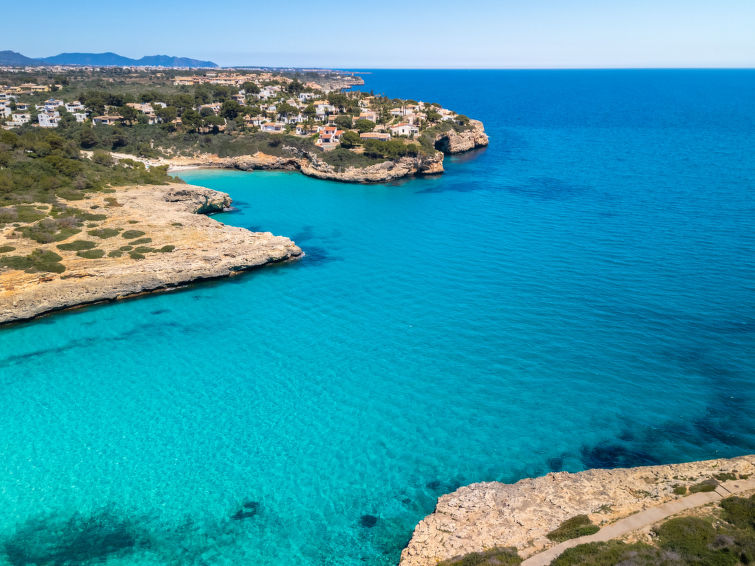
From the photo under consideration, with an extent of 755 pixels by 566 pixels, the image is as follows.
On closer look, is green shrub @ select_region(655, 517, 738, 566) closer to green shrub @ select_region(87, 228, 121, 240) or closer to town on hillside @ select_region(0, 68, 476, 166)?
green shrub @ select_region(87, 228, 121, 240)

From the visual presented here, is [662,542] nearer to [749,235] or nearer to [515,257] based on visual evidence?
[515,257]

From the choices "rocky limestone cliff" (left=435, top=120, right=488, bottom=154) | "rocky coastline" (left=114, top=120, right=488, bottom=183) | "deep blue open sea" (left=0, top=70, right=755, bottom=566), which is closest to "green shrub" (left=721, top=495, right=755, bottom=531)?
"deep blue open sea" (left=0, top=70, right=755, bottom=566)

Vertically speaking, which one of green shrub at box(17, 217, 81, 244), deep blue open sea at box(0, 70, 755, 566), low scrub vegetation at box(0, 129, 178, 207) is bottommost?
deep blue open sea at box(0, 70, 755, 566)

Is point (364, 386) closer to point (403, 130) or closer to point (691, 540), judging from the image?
point (691, 540)

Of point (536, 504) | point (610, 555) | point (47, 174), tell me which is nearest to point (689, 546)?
point (610, 555)

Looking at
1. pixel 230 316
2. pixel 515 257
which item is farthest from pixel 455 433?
pixel 515 257
